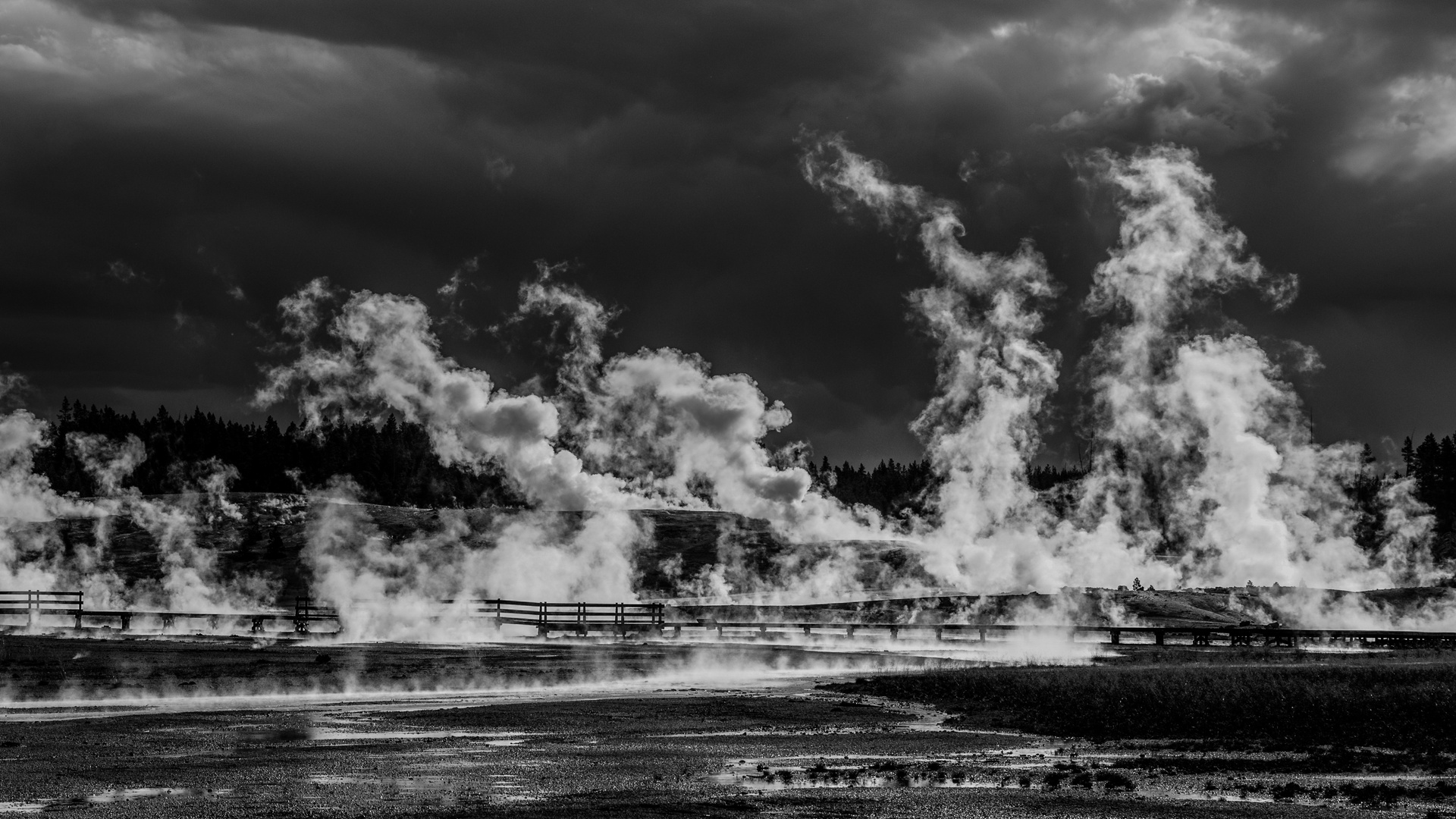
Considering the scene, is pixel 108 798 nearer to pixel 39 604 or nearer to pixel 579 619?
pixel 579 619

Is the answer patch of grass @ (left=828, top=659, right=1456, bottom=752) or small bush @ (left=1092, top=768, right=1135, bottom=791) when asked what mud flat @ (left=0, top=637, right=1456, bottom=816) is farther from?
patch of grass @ (left=828, top=659, right=1456, bottom=752)

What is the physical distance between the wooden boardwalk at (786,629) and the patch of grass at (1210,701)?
23757 millimetres

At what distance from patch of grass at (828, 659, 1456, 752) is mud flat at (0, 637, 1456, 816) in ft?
2.61

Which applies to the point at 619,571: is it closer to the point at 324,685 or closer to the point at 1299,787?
the point at 324,685

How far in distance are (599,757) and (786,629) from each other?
6540 cm

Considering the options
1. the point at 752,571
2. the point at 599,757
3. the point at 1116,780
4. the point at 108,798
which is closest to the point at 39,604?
the point at 752,571

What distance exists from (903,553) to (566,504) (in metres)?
34.6

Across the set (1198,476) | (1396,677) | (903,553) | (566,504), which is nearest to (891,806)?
(1396,677)

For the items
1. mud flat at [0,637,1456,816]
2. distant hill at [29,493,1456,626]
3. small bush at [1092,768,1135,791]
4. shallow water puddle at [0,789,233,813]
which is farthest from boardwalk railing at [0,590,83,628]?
small bush at [1092,768,1135,791]

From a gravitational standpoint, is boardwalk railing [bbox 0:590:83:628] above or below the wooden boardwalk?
above

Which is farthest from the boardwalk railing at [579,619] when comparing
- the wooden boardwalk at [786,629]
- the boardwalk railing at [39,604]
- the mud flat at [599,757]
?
the mud flat at [599,757]

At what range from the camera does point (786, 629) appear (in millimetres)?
94750

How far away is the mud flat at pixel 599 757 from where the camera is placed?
23516 millimetres

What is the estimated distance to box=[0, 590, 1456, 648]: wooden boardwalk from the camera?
79.2 m
